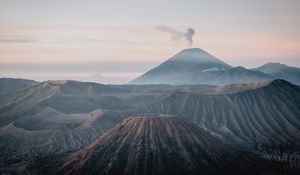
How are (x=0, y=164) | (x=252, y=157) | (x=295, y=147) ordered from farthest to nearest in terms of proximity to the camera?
(x=295, y=147) → (x=0, y=164) → (x=252, y=157)

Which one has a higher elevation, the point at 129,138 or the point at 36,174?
the point at 129,138

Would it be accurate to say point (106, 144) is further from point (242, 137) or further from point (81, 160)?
point (242, 137)

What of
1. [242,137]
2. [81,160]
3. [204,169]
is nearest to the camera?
[204,169]

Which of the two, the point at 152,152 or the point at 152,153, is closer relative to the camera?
the point at 152,153

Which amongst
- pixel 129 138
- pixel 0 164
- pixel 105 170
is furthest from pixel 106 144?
pixel 0 164

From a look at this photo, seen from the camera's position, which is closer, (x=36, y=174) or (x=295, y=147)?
(x=36, y=174)

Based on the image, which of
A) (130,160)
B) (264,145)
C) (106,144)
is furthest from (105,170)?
(264,145)

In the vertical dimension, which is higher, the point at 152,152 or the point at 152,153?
the point at 152,152
